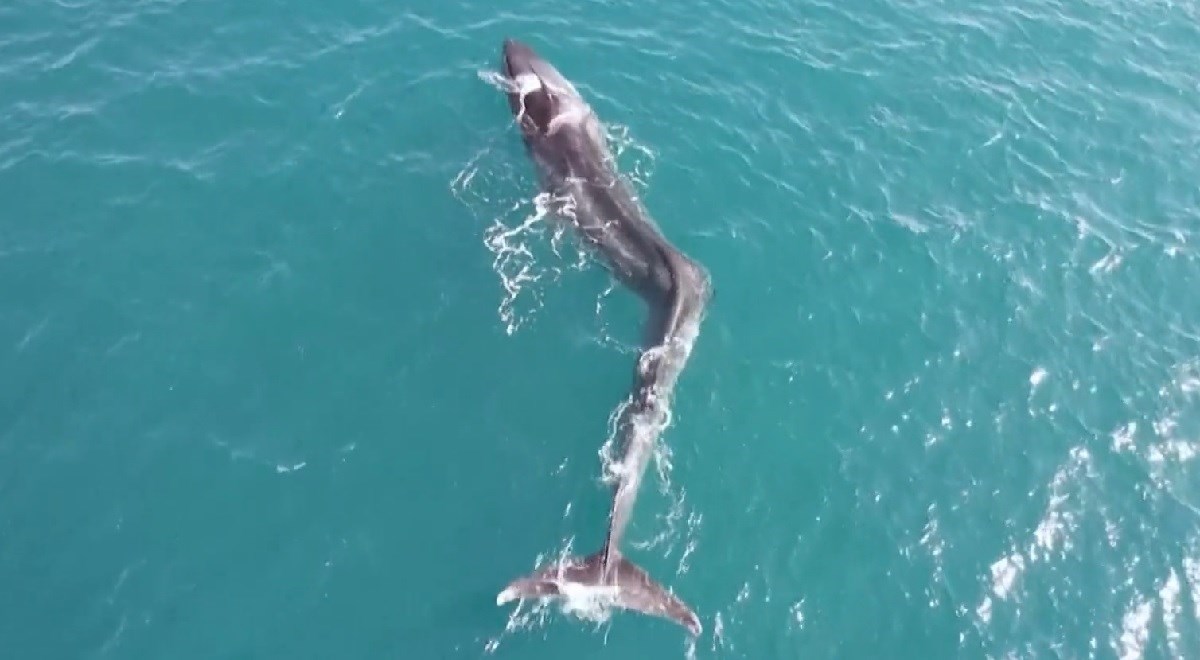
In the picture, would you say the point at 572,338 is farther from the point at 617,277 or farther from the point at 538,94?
the point at 538,94

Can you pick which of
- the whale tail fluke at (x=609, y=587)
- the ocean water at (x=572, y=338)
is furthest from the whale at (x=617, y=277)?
the ocean water at (x=572, y=338)

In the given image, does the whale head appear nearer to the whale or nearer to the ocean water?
the whale

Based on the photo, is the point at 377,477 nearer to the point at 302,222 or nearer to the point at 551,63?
the point at 302,222

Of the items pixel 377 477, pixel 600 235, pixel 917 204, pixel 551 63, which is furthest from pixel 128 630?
pixel 917 204

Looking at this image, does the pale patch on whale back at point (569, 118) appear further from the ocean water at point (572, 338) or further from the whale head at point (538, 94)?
the ocean water at point (572, 338)

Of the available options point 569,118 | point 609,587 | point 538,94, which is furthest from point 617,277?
point 609,587
